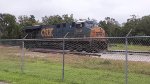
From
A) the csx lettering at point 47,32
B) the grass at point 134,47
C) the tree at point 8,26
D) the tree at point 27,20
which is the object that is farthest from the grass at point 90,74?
the tree at point 27,20

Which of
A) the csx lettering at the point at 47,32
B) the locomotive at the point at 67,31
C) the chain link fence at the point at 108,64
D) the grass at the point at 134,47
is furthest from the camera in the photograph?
the csx lettering at the point at 47,32

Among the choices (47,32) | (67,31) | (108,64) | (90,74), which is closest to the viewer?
(90,74)

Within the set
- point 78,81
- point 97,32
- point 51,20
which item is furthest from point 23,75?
point 51,20

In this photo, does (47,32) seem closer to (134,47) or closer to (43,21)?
(134,47)

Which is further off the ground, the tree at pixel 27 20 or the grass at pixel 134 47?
the tree at pixel 27 20

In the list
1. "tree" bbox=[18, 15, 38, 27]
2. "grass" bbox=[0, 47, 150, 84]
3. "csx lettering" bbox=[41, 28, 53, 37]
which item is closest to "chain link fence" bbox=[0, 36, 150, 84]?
"grass" bbox=[0, 47, 150, 84]

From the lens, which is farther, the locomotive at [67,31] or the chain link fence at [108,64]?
the locomotive at [67,31]

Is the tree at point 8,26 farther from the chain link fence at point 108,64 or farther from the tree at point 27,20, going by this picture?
the chain link fence at point 108,64

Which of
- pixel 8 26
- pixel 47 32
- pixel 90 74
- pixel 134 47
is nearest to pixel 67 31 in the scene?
pixel 47 32

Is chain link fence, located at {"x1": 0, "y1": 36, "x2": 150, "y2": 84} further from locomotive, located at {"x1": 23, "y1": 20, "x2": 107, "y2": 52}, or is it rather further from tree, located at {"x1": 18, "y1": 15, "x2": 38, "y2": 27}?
tree, located at {"x1": 18, "y1": 15, "x2": 38, "y2": 27}

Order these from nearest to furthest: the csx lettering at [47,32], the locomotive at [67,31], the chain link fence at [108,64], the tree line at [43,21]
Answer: the chain link fence at [108,64]
the locomotive at [67,31]
the csx lettering at [47,32]
the tree line at [43,21]

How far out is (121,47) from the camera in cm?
1553

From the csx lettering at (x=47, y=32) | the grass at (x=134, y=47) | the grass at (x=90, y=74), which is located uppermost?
the csx lettering at (x=47, y=32)

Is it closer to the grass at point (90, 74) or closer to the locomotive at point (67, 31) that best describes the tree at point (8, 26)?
the locomotive at point (67, 31)
